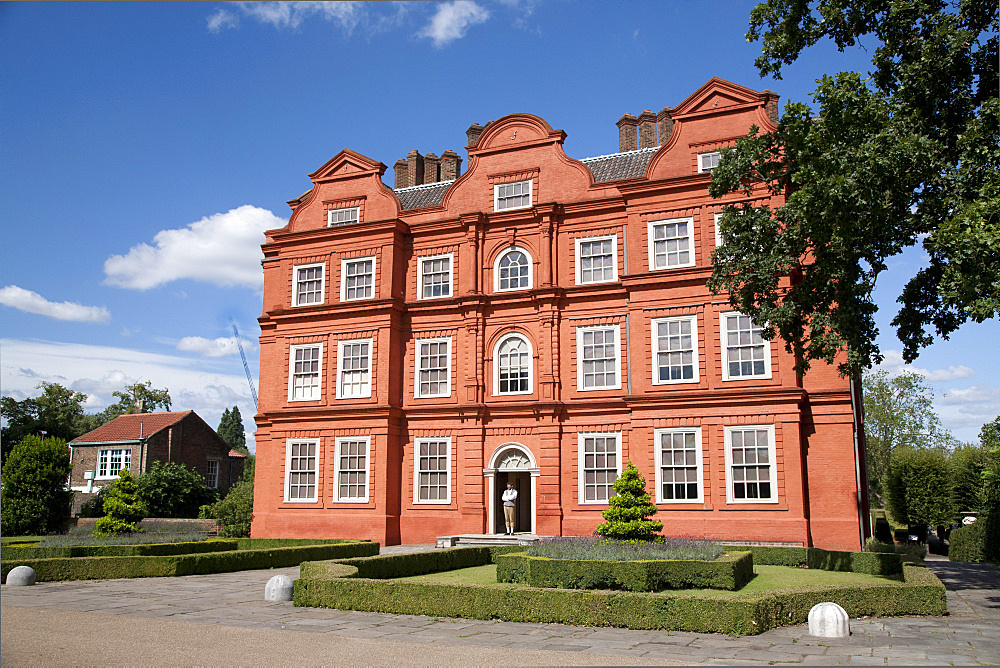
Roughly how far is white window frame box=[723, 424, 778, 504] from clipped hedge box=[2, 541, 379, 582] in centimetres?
1249

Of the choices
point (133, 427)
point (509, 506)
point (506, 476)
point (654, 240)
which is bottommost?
point (509, 506)

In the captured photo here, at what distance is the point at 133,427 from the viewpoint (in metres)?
52.6

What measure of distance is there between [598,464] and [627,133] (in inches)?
569

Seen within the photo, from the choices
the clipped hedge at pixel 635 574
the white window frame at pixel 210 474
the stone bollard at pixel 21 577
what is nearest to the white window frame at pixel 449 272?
the clipped hedge at pixel 635 574

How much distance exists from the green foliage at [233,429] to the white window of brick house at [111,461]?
101 feet

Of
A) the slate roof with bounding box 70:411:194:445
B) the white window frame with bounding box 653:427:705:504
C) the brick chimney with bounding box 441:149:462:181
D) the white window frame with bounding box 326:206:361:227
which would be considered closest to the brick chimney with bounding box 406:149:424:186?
the brick chimney with bounding box 441:149:462:181

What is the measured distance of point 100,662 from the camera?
9.74m

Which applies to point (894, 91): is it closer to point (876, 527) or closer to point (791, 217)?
point (791, 217)

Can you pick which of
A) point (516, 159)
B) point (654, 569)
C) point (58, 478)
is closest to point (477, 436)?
point (516, 159)

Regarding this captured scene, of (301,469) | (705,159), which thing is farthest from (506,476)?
(705,159)

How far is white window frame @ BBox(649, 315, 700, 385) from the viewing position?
26.0 m

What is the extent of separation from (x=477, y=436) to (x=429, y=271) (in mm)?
7160

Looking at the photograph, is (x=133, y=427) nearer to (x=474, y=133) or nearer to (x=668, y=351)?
(x=474, y=133)

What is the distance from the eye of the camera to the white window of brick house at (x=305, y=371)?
3159cm
